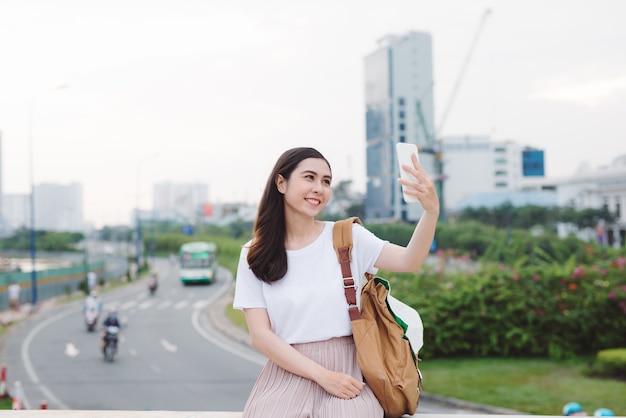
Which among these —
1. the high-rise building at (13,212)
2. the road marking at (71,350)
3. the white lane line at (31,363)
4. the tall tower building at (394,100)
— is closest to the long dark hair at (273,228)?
the white lane line at (31,363)

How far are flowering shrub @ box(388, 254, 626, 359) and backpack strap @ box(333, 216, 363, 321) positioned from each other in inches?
439

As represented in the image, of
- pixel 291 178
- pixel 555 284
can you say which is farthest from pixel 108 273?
pixel 291 178

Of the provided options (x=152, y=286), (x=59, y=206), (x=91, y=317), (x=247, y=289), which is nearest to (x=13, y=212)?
(x=59, y=206)

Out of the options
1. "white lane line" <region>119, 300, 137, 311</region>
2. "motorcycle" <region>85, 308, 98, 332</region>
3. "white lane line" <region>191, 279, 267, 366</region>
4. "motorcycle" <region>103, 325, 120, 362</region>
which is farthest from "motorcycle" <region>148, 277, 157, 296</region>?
"motorcycle" <region>103, 325, 120, 362</region>

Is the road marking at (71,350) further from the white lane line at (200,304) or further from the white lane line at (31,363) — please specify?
the white lane line at (200,304)

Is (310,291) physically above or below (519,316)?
above

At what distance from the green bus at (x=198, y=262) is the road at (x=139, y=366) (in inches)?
259

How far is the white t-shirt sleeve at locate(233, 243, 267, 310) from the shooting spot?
2.20 metres

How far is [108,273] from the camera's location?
137 feet

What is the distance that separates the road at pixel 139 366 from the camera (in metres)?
11.7

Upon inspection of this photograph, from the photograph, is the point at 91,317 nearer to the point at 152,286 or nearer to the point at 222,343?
the point at 222,343

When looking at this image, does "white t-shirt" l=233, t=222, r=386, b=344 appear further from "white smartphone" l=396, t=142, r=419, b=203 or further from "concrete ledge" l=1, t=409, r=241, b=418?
"concrete ledge" l=1, t=409, r=241, b=418

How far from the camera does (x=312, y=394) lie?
6.97 ft

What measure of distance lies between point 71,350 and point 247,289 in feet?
56.5
